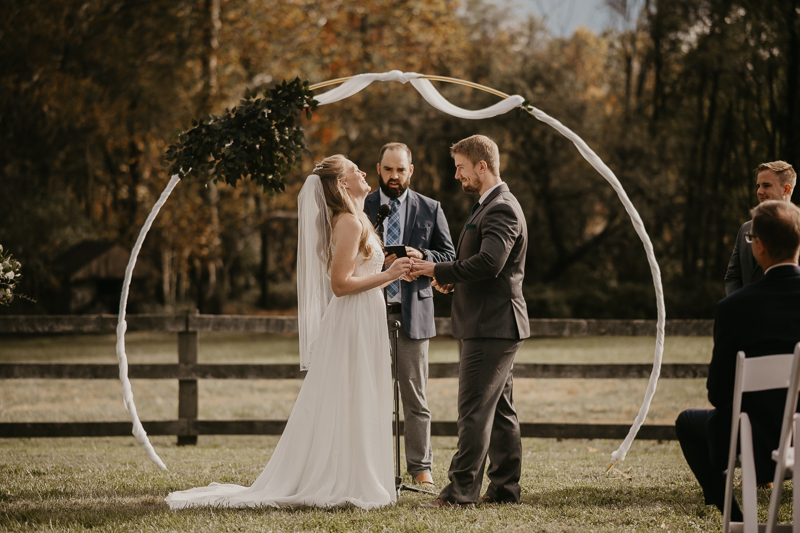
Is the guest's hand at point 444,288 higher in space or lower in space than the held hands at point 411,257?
lower

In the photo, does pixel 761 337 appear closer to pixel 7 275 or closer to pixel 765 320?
pixel 765 320

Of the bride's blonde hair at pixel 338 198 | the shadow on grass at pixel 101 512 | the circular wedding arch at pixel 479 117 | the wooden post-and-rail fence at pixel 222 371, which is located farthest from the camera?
the wooden post-and-rail fence at pixel 222 371

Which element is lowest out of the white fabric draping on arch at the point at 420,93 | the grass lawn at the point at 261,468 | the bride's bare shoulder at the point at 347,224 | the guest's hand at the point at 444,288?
the grass lawn at the point at 261,468

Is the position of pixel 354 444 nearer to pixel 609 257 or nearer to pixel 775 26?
pixel 775 26

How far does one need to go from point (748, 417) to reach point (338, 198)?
2.71 metres

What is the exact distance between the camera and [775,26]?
13.9 m

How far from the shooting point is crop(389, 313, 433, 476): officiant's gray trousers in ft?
17.6

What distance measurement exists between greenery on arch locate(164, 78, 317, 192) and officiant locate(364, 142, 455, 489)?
801 millimetres

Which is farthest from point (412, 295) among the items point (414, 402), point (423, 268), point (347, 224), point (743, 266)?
point (743, 266)

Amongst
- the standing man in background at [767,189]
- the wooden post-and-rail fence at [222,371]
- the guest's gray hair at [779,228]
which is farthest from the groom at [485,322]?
the wooden post-and-rail fence at [222,371]

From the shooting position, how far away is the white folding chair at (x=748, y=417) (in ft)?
10.0

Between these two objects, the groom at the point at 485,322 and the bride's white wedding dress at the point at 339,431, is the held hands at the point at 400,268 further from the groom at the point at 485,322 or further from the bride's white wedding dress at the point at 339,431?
the bride's white wedding dress at the point at 339,431

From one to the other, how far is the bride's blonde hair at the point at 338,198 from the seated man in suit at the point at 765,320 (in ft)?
7.25

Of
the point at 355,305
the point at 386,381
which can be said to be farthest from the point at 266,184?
the point at 386,381
